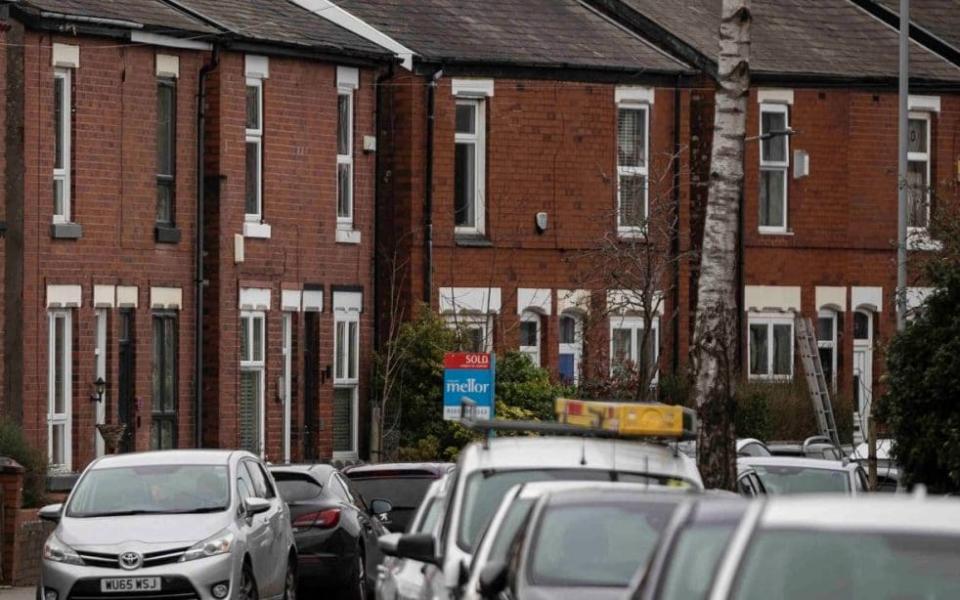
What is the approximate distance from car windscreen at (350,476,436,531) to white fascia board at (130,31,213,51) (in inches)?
410

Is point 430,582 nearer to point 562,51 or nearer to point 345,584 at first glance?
point 345,584

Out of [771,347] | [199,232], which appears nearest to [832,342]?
[771,347]

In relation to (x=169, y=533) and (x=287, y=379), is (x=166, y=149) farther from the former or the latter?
Answer: (x=169, y=533)

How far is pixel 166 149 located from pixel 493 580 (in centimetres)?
2336

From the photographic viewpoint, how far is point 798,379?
42.0m

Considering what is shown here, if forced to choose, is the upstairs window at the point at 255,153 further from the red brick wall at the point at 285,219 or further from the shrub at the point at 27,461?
the shrub at the point at 27,461

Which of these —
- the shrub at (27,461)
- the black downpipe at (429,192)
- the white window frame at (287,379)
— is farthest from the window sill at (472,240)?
the shrub at (27,461)

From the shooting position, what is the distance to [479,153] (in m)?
39.0

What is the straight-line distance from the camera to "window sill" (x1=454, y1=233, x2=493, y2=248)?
127 ft

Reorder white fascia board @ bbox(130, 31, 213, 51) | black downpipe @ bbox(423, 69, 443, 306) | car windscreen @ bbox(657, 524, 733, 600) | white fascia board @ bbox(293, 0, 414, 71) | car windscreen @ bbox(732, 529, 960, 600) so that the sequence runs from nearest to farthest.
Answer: car windscreen @ bbox(732, 529, 960, 600) < car windscreen @ bbox(657, 524, 733, 600) < white fascia board @ bbox(130, 31, 213, 51) < white fascia board @ bbox(293, 0, 414, 71) < black downpipe @ bbox(423, 69, 443, 306)

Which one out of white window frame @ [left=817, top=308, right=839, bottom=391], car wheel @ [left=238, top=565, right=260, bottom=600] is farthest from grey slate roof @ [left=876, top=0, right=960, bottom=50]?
car wheel @ [left=238, top=565, right=260, bottom=600]

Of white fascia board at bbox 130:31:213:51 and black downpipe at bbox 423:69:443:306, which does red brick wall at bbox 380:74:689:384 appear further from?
white fascia board at bbox 130:31:213:51

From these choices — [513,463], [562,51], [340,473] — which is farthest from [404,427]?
[513,463]

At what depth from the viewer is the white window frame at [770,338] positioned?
41750mm
